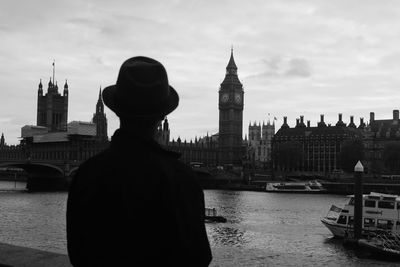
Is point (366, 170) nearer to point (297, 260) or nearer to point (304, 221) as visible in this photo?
point (304, 221)

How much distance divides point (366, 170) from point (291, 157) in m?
14.7

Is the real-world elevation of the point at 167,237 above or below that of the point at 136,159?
below

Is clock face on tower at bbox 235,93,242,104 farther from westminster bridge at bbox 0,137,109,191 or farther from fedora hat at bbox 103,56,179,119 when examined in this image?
fedora hat at bbox 103,56,179,119

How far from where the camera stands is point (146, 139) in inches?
87.5

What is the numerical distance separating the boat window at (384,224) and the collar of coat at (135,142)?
29199 millimetres

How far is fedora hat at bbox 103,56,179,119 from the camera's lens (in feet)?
7.16

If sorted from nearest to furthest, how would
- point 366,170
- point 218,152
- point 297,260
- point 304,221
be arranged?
point 297,260
point 304,221
point 366,170
point 218,152

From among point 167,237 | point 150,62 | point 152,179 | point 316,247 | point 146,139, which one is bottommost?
point 316,247

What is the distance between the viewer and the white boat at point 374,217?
2939 cm

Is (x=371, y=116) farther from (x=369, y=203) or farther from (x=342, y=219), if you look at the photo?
(x=342, y=219)

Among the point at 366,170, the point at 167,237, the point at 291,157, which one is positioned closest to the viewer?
the point at 167,237

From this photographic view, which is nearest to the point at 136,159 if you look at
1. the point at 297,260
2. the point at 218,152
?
the point at 297,260

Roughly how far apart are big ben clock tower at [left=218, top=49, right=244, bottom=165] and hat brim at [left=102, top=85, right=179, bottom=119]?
130 meters

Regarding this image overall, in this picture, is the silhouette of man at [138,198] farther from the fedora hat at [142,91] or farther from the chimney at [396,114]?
the chimney at [396,114]
